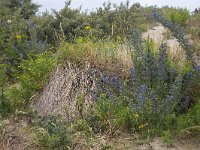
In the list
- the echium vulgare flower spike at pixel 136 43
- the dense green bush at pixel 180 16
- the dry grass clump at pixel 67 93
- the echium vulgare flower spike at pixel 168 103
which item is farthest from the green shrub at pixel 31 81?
the dense green bush at pixel 180 16

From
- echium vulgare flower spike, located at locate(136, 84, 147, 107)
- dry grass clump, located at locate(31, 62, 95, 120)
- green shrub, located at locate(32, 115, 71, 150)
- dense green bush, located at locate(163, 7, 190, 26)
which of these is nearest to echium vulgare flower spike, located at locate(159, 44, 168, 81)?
echium vulgare flower spike, located at locate(136, 84, 147, 107)

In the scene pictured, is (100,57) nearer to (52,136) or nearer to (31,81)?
(31,81)

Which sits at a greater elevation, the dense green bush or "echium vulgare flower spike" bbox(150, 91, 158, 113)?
the dense green bush

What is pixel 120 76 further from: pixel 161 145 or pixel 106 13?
pixel 106 13

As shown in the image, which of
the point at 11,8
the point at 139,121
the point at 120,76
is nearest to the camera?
the point at 139,121

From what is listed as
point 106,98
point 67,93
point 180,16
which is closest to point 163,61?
point 106,98

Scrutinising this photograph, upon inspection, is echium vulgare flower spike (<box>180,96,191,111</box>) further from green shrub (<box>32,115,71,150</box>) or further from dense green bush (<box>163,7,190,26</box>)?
dense green bush (<box>163,7,190,26</box>)

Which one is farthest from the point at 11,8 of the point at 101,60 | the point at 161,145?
the point at 161,145

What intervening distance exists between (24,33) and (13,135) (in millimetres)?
3867

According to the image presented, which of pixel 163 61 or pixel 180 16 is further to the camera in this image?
pixel 180 16

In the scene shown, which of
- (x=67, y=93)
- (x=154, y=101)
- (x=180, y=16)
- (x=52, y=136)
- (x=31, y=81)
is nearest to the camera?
(x=52, y=136)

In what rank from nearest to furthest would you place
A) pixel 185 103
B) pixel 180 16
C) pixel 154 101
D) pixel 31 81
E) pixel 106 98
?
pixel 154 101
pixel 185 103
pixel 106 98
pixel 31 81
pixel 180 16

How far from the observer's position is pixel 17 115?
5.32m

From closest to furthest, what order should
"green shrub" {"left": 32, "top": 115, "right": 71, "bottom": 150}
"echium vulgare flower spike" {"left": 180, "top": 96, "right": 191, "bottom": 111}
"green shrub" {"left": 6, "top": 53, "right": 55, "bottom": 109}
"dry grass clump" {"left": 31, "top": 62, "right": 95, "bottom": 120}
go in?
"green shrub" {"left": 32, "top": 115, "right": 71, "bottom": 150}, "echium vulgare flower spike" {"left": 180, "top": 96, "right": 191, "bottom": 111}, "dry grass clump" {"left": 31, "top": 62, "right": 95, "bottom": 120}, "green shrub" {"left": 6, "top": 53, "right": 55, "bottom": 109}
